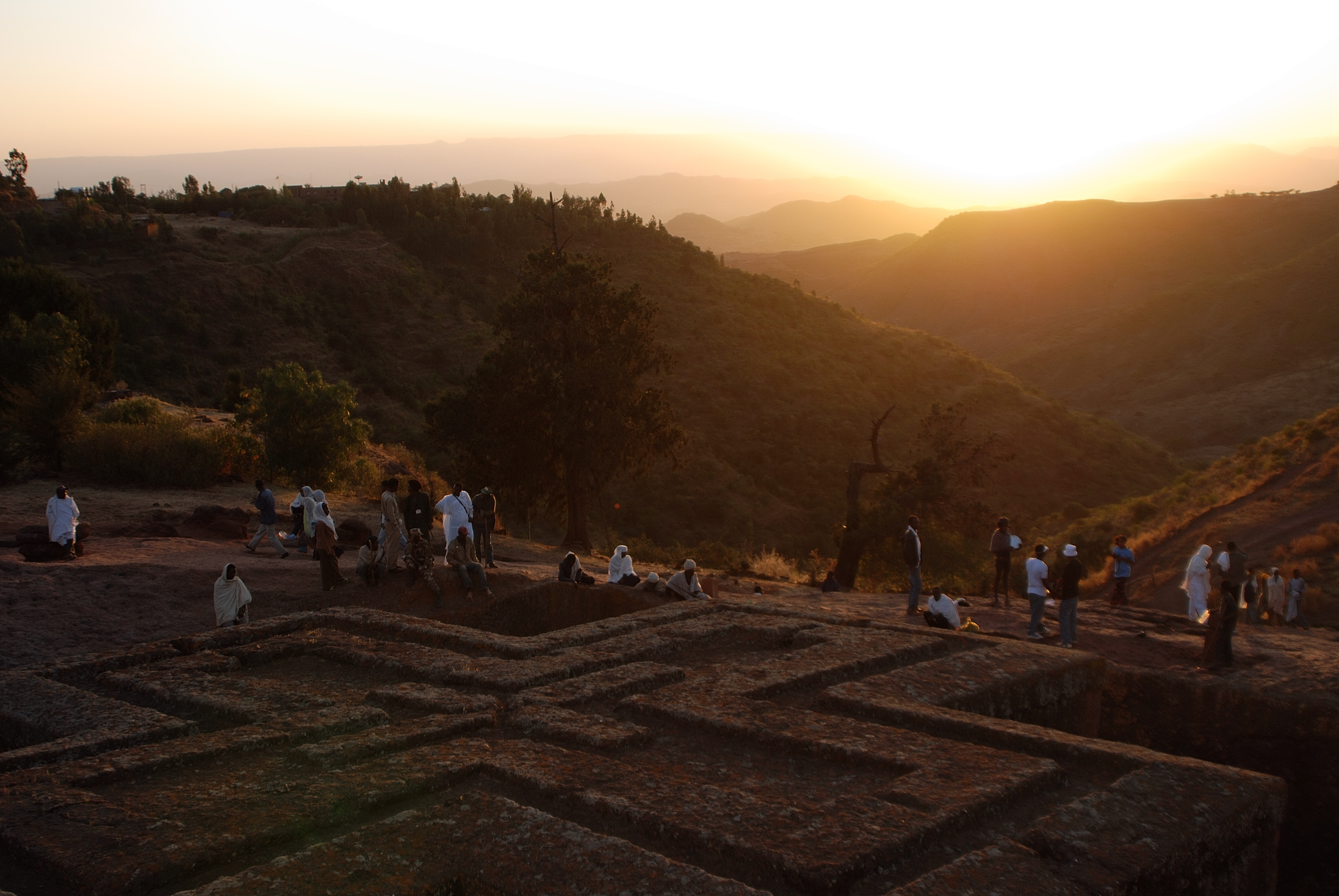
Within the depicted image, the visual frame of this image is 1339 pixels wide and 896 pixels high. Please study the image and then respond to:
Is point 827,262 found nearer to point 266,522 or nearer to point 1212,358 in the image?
point 1212,358

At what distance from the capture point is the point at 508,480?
2361cm

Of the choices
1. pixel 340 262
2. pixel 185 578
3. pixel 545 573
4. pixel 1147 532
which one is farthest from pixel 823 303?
pixel 185 578

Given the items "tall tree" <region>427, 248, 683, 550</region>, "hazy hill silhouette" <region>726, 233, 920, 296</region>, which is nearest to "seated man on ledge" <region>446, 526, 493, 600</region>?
"tall tree" <region>427, 248, 683, 550</region>

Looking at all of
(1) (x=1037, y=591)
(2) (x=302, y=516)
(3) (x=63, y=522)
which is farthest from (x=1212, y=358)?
(3) (x=63, y=522)

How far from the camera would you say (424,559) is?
12227mm

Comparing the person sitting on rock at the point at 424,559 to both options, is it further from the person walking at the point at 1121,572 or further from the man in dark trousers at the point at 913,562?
the person walking at the point at 1121,572

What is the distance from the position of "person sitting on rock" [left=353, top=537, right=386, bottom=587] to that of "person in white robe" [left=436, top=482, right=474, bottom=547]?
0.93 meters

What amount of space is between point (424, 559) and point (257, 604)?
2826 millimetres

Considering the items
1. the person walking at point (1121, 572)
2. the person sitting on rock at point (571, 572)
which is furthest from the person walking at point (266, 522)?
the person walking at point (1121, 572)

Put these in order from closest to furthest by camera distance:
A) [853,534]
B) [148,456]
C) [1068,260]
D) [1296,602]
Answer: [1296,602]
[148,456]
[853,534]
[1068,260]

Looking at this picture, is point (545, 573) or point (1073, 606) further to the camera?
point (545, 573)

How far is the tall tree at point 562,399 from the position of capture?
23.2 meters

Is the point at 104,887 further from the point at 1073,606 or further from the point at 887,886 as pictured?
the point at 1073,606

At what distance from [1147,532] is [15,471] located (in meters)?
27.6
